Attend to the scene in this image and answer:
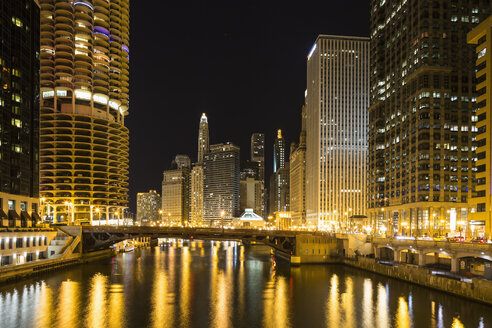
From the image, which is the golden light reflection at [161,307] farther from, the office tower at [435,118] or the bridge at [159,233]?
the office tower at [435,118]

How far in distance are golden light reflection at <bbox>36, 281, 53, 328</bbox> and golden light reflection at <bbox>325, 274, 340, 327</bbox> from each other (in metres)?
37.7

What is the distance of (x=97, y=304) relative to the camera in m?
72.9

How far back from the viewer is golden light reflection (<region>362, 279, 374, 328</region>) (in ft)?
209

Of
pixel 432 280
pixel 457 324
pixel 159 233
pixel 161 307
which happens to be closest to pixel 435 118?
pixel 432 280

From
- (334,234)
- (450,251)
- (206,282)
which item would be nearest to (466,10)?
(334,234)

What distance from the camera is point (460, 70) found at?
150 m

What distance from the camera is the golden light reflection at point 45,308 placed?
61.0m

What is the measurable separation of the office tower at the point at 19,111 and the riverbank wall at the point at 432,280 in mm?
87553

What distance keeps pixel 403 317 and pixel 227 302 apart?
28.1 meters

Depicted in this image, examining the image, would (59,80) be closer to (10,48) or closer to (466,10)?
(10,48)

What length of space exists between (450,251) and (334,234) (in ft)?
158

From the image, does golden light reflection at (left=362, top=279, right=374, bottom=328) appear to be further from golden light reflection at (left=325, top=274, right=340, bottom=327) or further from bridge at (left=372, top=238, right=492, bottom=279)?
bridge at (left=372, top=238, right=492, bottom=279)

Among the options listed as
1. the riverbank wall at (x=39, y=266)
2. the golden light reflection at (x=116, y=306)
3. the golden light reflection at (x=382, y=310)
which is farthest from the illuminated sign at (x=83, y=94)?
the golden light reflection at (x=382, y=310)

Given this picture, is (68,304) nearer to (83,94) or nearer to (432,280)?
(432,280)
